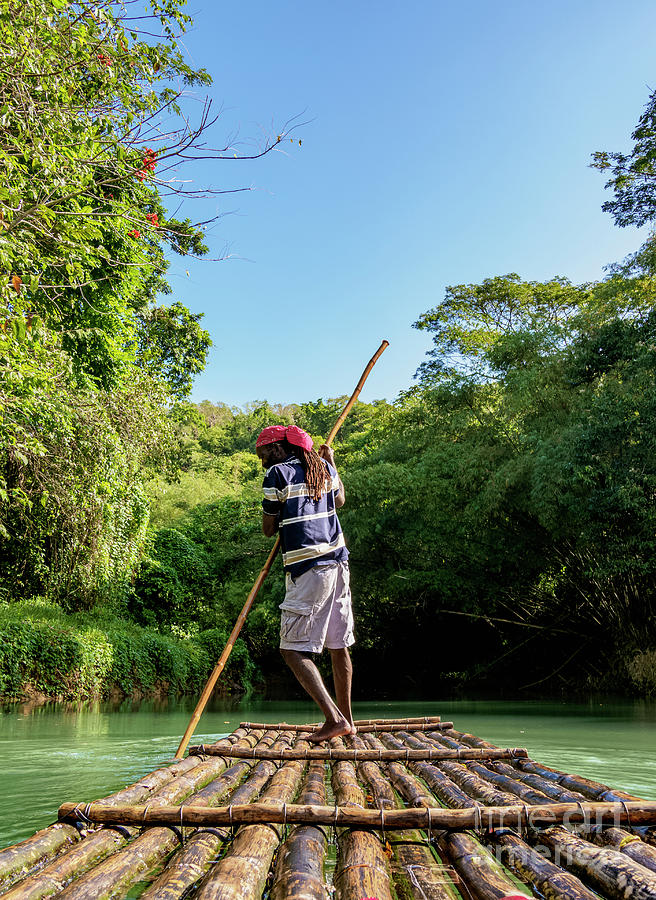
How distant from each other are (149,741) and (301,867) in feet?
14.6

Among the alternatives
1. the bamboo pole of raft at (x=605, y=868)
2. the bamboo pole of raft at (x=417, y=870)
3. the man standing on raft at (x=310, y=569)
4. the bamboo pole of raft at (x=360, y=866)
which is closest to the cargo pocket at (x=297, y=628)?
the man standing on raft at (x=310, y=569)

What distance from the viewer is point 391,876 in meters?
1.44

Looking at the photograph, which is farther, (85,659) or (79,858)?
(85,659)

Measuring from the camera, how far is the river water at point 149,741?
125 inches

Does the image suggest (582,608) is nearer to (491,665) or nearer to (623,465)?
(491,665)

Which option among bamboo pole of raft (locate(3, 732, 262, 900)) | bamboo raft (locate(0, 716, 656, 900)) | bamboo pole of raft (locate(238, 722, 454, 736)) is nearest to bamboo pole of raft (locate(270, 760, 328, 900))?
bamboo raft (locate(0, 716, 656, 900))

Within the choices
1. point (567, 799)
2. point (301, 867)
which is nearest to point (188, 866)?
point (301, 867)

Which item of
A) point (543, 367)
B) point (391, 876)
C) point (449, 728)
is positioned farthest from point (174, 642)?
point (391, 876)

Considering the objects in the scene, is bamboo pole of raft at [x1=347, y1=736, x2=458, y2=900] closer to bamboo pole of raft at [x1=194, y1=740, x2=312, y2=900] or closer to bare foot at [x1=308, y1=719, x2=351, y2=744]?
bamboo pole of raft at [x1=194, y1=740, x2=312, y2=900]

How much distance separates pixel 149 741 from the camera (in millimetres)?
5355

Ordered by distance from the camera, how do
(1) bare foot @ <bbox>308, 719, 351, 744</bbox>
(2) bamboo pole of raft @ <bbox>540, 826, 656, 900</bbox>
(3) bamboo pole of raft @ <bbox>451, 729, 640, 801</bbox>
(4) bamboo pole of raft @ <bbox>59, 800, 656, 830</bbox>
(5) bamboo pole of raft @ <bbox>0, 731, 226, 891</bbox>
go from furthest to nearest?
(1) bare foot @ <bbox>308, 719, 351, 744</bbox> → (3) bamboo pole of raft @ <bbox>451, 729, 640, 801</bbox> → (4) bamboo pole of raft @ <bbox>59, 800, 656, 830</bbox> → (5) bamboo pole of raft @ <bbox>0, 731, 226, 891</bbox> → (2) bamboo pole of raft @ <bbox>540, 826, 656, 900</bbox>

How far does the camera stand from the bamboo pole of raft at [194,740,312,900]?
49.0 inches

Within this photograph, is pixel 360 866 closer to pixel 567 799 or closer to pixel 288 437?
pixel 567 799

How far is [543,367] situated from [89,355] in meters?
8.15
